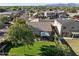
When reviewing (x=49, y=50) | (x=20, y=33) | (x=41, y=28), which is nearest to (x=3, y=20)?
(x=20, y=33)

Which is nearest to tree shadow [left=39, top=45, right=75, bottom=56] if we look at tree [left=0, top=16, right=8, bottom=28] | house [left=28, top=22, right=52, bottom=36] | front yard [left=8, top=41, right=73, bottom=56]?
front yard [left=8, top=41, right=73, bottom=56]

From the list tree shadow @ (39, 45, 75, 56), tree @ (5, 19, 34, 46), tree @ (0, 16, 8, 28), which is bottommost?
tree shadow @ (39, 45, 75, 56)

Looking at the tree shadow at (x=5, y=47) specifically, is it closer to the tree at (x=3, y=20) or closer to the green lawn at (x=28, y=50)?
the green lawn at (x=28, y=50)

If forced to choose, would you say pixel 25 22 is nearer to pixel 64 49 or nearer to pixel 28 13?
pixel 28 13

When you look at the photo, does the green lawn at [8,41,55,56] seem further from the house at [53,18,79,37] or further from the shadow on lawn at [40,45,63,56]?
the house at [53,18,79,37]

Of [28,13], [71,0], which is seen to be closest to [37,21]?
[28,13]

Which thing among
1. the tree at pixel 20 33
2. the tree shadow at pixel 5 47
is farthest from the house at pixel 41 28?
the tree shadow at pixel 5 47
